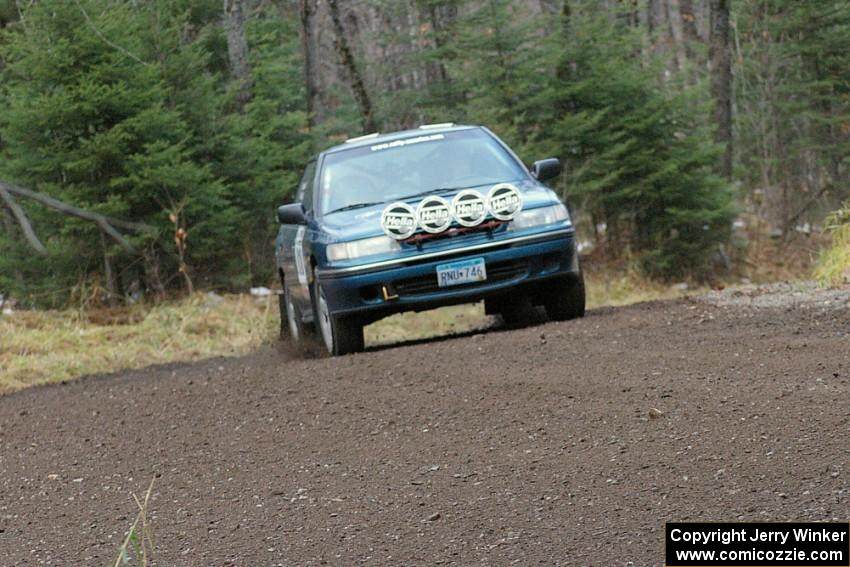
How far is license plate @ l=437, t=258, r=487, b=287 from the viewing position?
35.9 ft

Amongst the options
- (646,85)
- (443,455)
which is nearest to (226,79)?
(646,85)

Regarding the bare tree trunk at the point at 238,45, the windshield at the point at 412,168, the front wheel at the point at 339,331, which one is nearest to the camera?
the front wheel at the point at 339,331

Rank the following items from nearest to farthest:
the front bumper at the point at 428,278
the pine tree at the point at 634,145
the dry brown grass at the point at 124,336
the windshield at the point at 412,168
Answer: the front bumper at the point at 428,278, the windshield at the point at 412,168, the dry brown grass at the point at 124,336, the pine tree at the point at 634,145

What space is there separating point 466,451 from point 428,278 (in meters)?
4.45

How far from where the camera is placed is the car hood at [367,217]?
11.0 meters

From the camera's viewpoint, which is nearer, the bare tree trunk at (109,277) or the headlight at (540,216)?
the headlight at (540,216)

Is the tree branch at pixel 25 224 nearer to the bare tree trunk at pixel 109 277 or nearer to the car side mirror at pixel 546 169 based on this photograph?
the car side mirror at pixel 546 169

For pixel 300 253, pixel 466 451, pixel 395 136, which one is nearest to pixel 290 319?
pixel 300 253

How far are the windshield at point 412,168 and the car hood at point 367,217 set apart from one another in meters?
0.23

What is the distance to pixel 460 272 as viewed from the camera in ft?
35.9

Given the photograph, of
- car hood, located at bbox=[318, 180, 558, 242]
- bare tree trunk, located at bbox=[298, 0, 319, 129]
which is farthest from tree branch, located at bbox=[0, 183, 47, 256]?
bare tree trunk, located at bbox=[298, 0, 319, 129]

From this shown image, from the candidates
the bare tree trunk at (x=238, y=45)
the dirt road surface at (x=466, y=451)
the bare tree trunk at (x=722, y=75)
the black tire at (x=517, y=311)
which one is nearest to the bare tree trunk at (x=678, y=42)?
the bare tree trunk at (x=722, y=75)

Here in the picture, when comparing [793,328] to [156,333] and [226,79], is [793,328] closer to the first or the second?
[156,333]

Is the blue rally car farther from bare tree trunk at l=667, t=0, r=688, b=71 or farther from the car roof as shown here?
bare tree trunk at l=667, t=0, r=688, b=71
